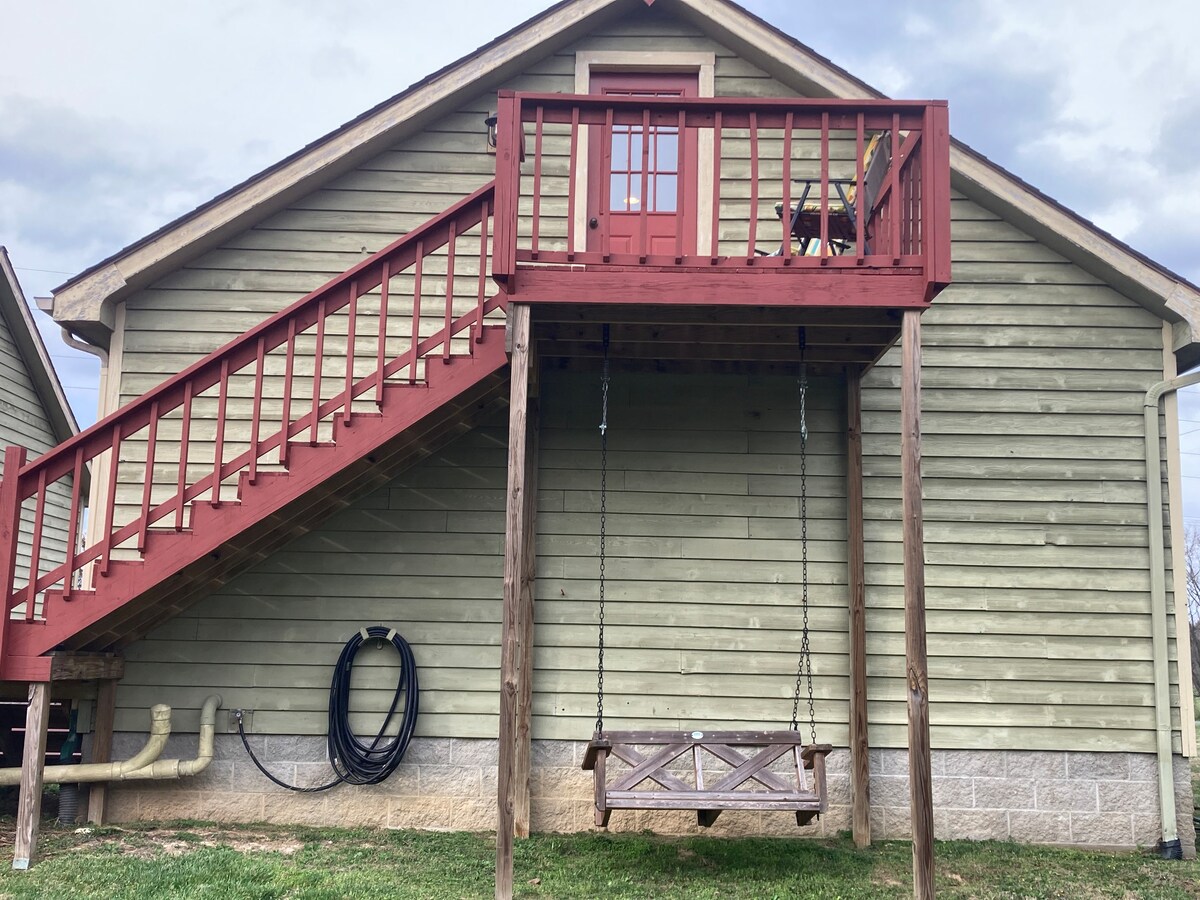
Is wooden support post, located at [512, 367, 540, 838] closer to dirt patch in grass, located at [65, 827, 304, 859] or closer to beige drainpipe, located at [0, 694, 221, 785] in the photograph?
dirt patch in grass, located at [65, 827, 304, 859]

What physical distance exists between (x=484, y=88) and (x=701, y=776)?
4.87m

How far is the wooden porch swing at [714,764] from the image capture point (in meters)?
4.95

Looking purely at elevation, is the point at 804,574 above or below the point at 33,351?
below

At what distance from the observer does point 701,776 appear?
5504 millimetres

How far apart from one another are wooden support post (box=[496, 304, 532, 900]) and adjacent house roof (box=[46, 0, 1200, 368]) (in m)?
2.48

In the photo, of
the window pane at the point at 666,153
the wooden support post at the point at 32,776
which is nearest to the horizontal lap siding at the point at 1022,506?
the window pane at the point at 666,153

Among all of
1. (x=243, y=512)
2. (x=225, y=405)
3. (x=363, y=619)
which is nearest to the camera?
(x=243, y=512)

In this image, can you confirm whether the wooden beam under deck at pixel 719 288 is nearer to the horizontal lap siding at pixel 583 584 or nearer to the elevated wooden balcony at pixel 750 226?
the elevated wooden balcony at pixel 750 226

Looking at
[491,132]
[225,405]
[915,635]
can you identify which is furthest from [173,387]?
[915,635]

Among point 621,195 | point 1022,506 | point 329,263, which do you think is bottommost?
point 1022,506

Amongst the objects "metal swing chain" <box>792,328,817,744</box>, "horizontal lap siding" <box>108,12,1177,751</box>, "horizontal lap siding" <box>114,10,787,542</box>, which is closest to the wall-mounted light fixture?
"horizontal lap siding" <box>114,10,787,542</box>

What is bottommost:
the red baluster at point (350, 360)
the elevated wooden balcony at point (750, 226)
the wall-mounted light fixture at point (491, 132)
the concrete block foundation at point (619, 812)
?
the concrete block foundation at point (619, 812)

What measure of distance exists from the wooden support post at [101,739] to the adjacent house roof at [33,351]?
589 cm

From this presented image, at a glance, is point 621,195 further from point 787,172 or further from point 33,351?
point 33,351
